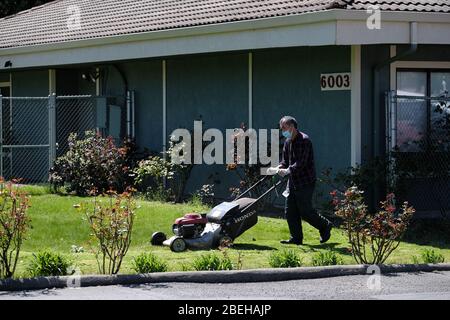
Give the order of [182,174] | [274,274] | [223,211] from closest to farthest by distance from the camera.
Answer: [274,274]
[223,211]
[182,174]

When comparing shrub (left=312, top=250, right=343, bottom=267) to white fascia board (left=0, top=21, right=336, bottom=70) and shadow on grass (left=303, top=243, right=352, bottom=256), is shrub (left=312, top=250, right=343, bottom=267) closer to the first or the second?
shadow on grass (left=303, top=243, right=352, bottom=256)

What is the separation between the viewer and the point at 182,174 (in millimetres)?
19516

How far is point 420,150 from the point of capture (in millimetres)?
17047

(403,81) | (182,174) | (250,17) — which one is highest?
(250,17)

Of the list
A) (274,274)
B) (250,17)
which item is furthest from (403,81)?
(274,274)

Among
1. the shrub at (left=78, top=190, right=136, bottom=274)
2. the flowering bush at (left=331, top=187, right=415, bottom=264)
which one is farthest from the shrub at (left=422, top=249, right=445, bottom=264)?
the shrub at (left=78, top=190, right=136, bottom=274)

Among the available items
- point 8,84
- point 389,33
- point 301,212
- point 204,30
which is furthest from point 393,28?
point 8,84

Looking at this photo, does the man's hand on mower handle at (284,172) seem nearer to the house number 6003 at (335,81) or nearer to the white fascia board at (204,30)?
the white fascia board at (204,30)

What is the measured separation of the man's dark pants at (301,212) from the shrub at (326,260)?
5.37ft

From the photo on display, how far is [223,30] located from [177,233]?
554 centimetres

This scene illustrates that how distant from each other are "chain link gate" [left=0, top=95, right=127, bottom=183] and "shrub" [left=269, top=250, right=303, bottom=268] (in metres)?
10.2

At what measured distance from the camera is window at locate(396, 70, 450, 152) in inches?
687

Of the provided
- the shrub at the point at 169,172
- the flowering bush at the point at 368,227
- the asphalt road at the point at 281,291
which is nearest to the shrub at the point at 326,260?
the flowering bush at the point at 368,227
